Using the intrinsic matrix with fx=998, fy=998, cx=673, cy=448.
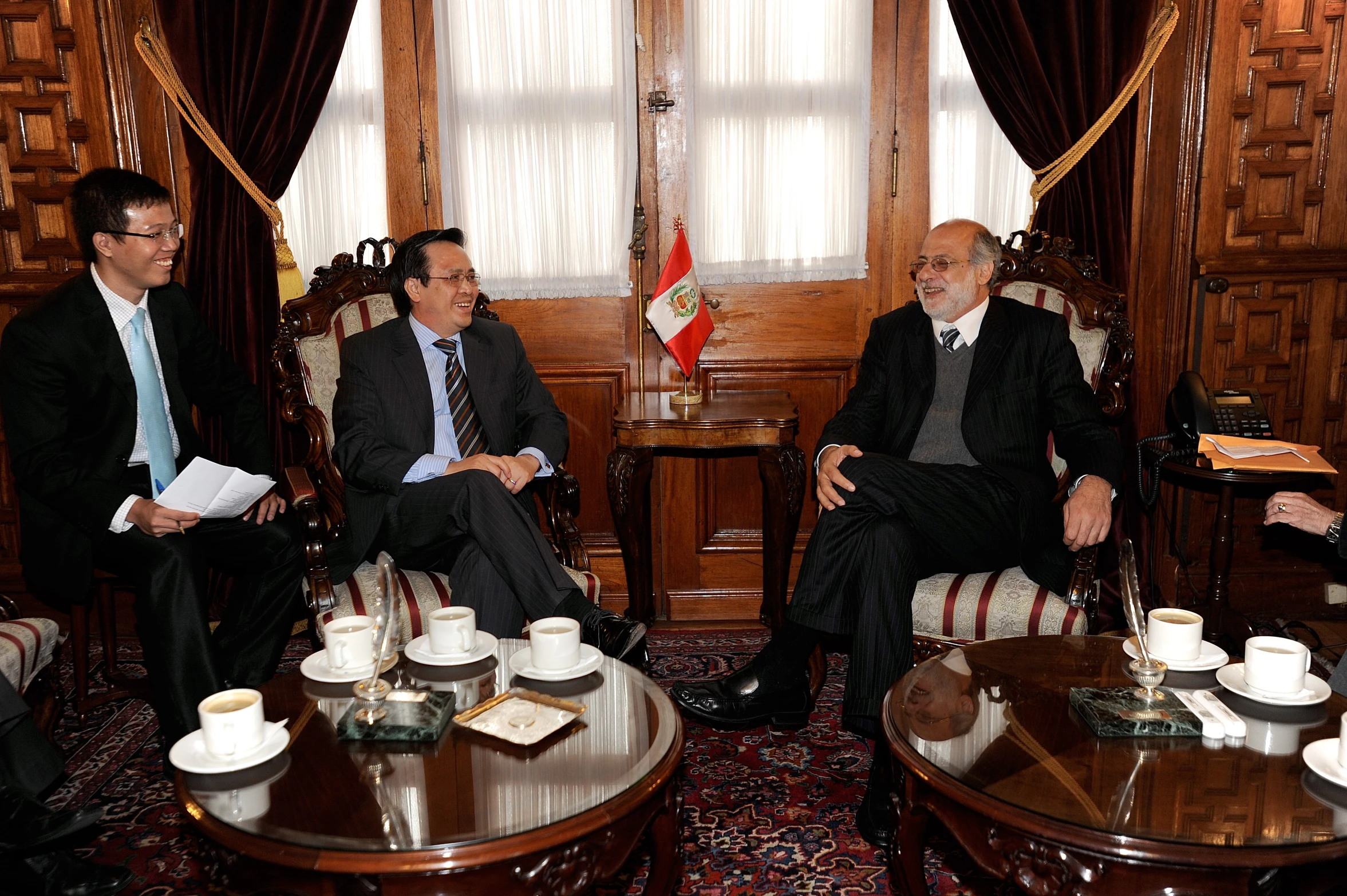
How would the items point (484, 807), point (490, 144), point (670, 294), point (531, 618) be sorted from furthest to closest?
point (490, 144), point (670, 294), point (531, 618), point (484, 807)

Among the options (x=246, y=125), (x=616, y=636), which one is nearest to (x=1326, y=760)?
(x=616, y=636)

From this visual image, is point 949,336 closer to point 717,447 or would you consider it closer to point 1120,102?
point 717,447

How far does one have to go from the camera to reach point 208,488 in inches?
108

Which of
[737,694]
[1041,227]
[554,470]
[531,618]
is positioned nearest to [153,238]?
[554,470]

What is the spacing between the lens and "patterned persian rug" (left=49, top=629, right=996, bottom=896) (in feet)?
7.65

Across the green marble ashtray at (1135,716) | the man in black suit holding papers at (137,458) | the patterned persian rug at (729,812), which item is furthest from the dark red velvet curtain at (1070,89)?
the man in black suit holding papers at (137,458)

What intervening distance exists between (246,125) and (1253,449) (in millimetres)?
3717

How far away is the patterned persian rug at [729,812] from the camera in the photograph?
233 centimetres

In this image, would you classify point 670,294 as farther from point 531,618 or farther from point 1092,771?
point 1092,771

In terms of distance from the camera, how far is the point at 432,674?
2.10 m

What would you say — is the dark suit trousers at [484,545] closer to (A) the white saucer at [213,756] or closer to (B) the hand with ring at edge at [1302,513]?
(A) the white saucer at [213,756]

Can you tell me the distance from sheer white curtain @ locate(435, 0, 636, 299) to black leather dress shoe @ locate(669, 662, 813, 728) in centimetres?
171

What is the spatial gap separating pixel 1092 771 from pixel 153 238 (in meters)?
2.81

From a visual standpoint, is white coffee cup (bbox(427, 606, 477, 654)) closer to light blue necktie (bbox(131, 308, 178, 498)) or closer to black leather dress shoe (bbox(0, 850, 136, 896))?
black leather dress shoe (bbox(0, 850, 136, 896))
